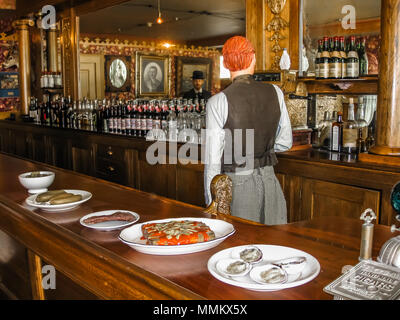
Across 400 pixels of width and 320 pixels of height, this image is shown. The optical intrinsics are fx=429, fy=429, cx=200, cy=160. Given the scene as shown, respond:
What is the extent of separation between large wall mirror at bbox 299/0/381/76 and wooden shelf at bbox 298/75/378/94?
0.57ft

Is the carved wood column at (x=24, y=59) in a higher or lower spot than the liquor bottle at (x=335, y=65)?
higher

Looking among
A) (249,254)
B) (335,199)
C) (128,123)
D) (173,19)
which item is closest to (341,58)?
(335,199)

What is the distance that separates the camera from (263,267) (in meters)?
1.07

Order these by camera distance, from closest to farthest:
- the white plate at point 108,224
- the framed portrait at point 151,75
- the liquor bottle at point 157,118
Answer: the white plate at point 108,224 < the liquor bottle at point 157,118 < the framed portrait at point 151,75

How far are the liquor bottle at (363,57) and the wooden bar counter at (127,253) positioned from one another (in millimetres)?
2205

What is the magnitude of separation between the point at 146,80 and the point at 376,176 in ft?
A: 29.0

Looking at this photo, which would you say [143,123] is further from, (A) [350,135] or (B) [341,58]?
(A) [350,135]

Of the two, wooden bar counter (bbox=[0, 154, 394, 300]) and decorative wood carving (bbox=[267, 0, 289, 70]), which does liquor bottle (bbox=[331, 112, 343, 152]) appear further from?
wooden bar counter (bbox=[0, 154, 394, 300])

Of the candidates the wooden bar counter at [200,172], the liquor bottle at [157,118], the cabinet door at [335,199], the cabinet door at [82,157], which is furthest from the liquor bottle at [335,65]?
the cabinet door at [82,157]

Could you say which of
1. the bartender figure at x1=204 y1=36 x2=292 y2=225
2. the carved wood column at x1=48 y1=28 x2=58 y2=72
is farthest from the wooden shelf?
the carved wood column at x1=48 y1=28 x2=58 y2=72

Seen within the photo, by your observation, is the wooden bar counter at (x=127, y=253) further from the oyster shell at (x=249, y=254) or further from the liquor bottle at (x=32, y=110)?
the liquor bottle at (x=32, y=110)

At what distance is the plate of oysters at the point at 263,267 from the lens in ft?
3.26

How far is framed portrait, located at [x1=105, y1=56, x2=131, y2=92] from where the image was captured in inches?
416

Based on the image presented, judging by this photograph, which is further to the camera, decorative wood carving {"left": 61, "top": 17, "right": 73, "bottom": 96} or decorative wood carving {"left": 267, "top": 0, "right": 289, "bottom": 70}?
decorative wood carving {"left": 61, "top": 17, "right": 73, "bottom": 96}
